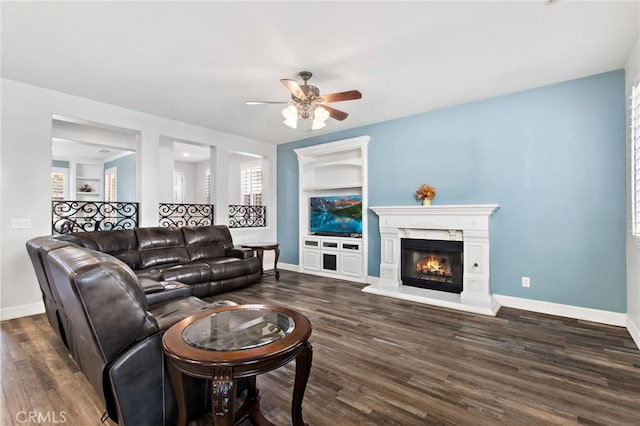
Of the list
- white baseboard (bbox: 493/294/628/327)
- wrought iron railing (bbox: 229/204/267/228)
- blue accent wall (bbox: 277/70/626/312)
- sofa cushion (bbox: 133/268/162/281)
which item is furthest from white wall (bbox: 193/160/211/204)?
white baseboard (bbox: 493/294/628/327)

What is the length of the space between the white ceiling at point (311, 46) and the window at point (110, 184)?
5.04 m

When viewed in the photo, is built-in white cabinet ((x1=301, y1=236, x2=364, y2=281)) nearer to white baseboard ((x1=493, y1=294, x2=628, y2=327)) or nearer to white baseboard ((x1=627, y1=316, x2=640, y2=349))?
white baseboard ((x1=493, y1=294, x2=628, y2=327))

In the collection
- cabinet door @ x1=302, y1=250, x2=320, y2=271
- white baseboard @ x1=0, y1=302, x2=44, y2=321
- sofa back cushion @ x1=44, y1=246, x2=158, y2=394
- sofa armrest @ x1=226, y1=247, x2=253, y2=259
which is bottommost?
white baseboard @ x1=0, y1=302, x2=44, y2=321

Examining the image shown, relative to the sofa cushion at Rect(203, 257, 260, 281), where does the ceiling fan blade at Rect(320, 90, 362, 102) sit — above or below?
above

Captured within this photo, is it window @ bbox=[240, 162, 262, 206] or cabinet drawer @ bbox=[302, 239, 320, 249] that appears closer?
cabinet drawer @ bbox=[302, 239, 320, 249]

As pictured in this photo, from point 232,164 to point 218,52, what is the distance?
5.52 meters

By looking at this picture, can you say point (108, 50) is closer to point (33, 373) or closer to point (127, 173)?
point (33, 373)

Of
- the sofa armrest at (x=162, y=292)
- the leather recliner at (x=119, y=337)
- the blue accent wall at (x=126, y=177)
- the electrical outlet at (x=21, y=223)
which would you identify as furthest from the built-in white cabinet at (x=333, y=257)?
the blue accent wall at (x=126, y=177)

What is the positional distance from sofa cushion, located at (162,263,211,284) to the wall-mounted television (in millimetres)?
2499

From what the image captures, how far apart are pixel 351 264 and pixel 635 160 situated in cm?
387

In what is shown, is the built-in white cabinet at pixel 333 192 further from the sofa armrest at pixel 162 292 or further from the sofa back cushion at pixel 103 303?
the sofa back cushion at pixel 103 303

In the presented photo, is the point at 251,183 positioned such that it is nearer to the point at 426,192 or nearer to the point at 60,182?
the point at 60,182

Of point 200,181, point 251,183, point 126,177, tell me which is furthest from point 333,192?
point 126,177

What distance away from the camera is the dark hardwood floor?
181cm
